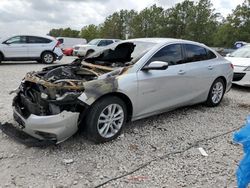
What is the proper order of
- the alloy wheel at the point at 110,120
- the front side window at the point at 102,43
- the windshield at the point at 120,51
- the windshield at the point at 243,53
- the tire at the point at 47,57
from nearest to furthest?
the alloy wheel at the point at 110,120
the windshield at the point at 120,51
the windshield at the point at 243,53
the tire at the point at 47,57
the front side window at the point at 102,43

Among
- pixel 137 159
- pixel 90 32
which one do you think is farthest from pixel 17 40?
pixel 90 32

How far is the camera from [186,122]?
18.4ft

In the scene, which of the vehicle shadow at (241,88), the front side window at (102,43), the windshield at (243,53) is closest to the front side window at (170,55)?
the vehicle shadow at (241,88)

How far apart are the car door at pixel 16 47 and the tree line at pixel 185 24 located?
80.4ft

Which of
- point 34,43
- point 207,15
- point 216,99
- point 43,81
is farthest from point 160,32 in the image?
point 43,81

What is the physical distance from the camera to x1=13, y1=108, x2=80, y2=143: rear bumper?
3939 mm

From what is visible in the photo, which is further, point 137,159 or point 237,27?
point 237,27

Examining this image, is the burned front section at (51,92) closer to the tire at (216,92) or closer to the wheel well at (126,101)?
the wheel well at (126,101)

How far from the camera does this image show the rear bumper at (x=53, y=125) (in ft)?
12.9

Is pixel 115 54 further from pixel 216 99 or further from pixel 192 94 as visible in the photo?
pixel 216 99

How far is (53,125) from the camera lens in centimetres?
393

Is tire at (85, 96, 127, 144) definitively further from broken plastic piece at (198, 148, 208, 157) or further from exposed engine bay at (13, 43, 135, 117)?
broken plastic piece at (198, 148, 208, 157)

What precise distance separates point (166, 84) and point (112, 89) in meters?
1.23

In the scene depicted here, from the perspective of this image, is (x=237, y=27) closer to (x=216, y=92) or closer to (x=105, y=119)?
(x=216, y=92)
